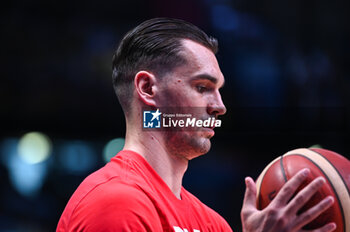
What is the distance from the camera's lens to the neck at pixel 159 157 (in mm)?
1689

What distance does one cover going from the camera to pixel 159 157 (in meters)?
1.70

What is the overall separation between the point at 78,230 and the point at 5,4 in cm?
497

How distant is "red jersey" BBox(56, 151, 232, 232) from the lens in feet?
4.33

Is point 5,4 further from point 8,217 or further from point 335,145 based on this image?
point 335,145

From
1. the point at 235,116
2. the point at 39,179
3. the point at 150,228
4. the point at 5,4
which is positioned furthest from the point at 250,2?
the point at 150,228

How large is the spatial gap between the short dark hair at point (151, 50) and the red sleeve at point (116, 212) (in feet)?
1.61

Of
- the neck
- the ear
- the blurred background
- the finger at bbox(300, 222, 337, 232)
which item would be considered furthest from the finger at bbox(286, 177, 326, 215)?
the blurred background

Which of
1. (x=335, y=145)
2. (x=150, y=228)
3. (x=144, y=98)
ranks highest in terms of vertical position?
(x=144, y=98)

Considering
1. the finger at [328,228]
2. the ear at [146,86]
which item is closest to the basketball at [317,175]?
the finger at [328,228]

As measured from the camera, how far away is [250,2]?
5691mm

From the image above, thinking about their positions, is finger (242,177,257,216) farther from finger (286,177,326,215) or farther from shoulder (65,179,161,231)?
shoulder (65,179,161,231)

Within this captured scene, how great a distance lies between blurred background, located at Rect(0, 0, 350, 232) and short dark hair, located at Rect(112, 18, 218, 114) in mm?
3416

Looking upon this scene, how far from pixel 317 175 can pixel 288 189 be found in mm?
156

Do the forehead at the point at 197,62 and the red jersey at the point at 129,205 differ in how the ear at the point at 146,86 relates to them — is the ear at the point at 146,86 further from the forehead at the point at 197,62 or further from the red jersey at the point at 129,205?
the red jersey at the point at 129,205
